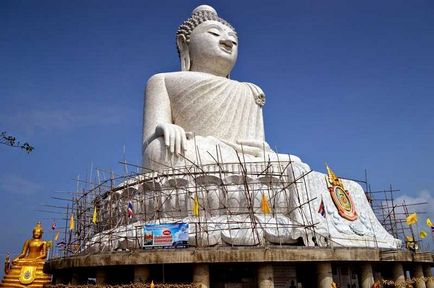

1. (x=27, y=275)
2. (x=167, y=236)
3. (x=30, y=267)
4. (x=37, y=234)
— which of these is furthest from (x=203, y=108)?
(x=27, y=275)

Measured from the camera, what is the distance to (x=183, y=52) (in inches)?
663

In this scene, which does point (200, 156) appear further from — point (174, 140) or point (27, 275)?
point (27, 275)

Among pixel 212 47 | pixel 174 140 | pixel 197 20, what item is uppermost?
pixel 197 20

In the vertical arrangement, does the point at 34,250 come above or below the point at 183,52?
below

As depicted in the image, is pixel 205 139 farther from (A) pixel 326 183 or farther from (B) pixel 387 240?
(B) pixel 387 240

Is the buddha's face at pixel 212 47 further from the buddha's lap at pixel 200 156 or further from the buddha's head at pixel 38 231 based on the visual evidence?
the buddha's head at pixel 38 231

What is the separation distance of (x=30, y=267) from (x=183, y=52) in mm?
9497

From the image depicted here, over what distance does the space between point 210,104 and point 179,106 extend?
110cm

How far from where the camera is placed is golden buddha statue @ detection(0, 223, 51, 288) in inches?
451

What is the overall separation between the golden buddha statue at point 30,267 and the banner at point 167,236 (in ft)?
13.7

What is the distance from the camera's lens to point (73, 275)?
10492 mm

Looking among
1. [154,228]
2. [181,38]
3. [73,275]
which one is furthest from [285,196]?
[181,38]

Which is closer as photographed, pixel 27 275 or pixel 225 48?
pixel 27 275

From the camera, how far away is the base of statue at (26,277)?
37.5ft
